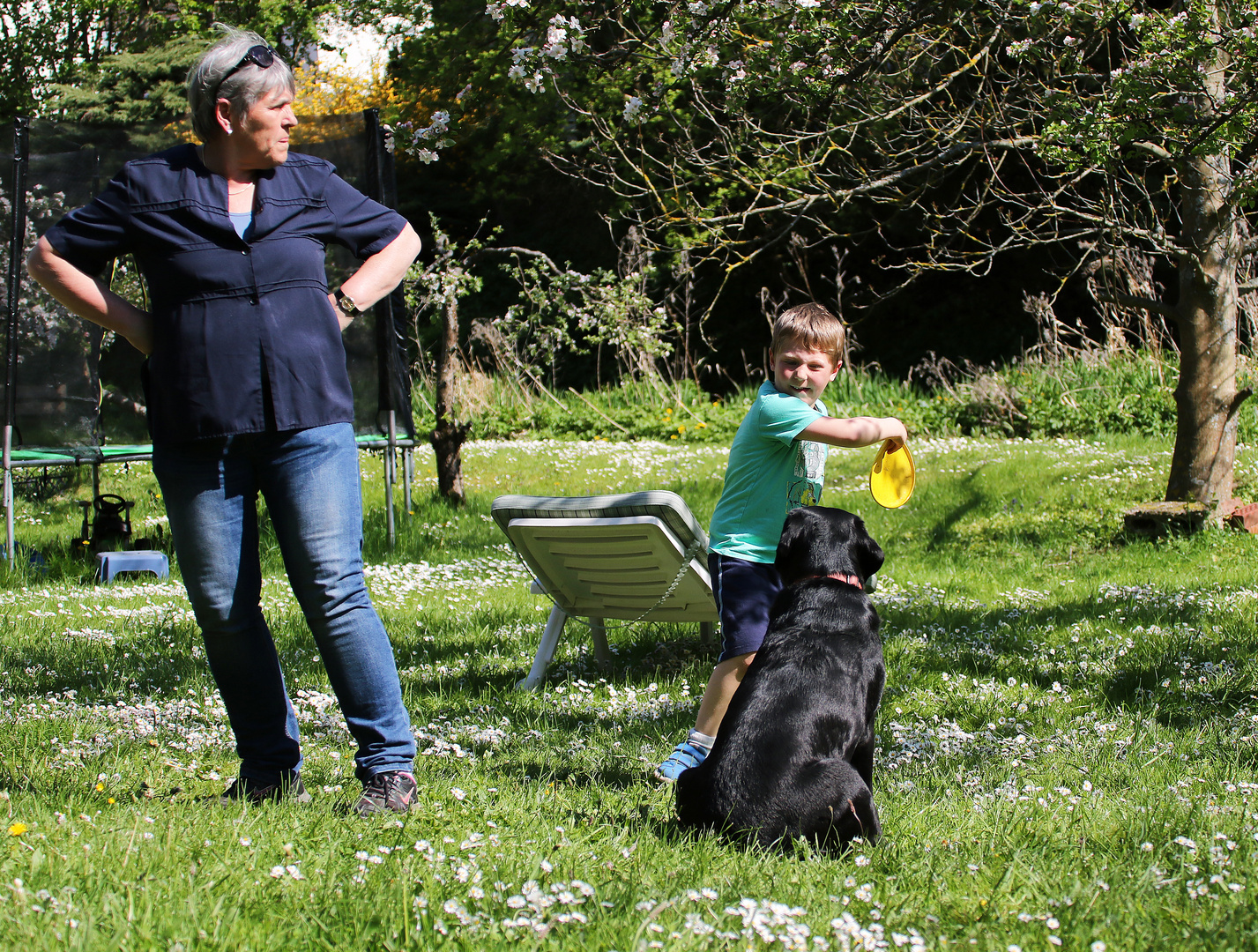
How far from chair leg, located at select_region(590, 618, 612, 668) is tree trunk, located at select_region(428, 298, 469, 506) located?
4.96 meters

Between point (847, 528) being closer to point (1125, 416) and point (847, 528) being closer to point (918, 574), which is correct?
point (918, 574)

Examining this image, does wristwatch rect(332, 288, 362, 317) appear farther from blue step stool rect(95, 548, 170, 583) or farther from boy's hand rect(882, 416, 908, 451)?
blue step stool rect(95, 548, 170, 583)

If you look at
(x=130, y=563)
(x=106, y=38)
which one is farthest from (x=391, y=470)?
(x=106, y=38)

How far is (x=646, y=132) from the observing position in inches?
635

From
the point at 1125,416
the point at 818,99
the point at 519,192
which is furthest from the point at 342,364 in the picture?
the point at 519,192

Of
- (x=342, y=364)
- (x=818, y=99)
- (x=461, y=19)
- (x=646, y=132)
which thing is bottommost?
(x=342, y=364)

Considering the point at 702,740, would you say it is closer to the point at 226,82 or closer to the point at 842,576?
the point at 842,576

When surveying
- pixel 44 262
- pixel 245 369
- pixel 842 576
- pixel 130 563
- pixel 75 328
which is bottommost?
pixel 130 563

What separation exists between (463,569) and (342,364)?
15.8 feet

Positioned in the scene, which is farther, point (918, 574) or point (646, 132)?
point (646, 132)

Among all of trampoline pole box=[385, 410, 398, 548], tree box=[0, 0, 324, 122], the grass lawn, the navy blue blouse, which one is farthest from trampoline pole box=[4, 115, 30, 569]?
tree box=[0, 0, 324, 122]

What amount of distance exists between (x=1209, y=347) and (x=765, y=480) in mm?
5546

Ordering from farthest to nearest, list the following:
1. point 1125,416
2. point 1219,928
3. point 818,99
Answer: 1. point 1125,416
2. point 818,99
3. point 1219,928

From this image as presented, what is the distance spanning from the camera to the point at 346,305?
2.74m
